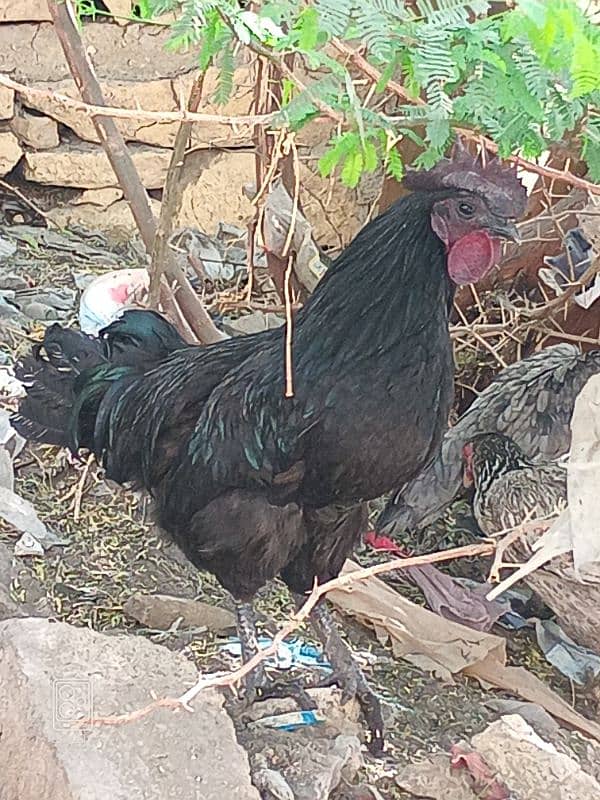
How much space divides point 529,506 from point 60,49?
9.89 feet

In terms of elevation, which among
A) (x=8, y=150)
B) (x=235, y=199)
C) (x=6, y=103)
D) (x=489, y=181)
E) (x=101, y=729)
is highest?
(x=489, y=181)

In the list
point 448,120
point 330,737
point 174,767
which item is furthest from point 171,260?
point 448,120

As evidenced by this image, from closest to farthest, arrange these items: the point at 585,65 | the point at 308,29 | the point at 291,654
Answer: the point at 585,65, the point at 308,29, the point at 291,654

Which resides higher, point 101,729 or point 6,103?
point 6,103

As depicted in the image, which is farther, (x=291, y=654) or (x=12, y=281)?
(x=12, y=281)

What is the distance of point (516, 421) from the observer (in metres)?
3.52

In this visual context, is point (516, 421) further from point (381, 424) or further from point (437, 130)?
point (437, 130)

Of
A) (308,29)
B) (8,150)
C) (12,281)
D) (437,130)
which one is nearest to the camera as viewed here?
(308,29)

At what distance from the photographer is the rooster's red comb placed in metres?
2.10

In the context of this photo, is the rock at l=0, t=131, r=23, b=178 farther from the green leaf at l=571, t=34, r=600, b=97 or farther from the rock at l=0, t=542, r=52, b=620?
the green leaf at l=571, t=34, r=600, b=97

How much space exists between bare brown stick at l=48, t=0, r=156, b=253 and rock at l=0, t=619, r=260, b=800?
1172 millimetres

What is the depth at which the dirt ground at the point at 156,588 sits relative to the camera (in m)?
2.67

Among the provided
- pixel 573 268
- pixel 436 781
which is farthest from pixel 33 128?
pixel 436 781

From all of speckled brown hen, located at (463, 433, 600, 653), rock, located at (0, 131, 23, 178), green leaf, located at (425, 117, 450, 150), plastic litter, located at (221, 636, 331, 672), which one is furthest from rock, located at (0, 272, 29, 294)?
green leaf, located at (425, 117, 450, 150)
